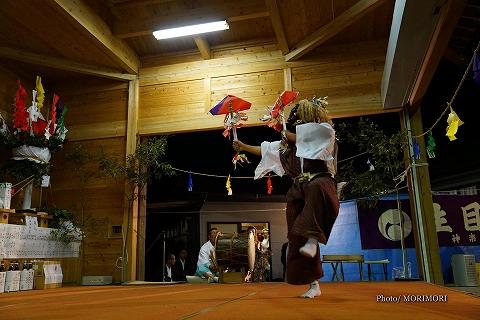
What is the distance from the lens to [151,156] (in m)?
6.66

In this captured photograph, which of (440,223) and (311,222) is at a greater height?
(440,223)

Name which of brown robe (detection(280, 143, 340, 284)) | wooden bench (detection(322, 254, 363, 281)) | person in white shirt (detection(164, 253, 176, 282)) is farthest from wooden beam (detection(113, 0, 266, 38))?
person in white shirt (detection(164, 253, 176, 282))

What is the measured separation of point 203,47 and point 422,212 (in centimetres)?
433

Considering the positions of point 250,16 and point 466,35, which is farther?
point 250,16

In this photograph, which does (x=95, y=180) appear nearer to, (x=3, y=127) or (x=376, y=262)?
(x=3, y=127)

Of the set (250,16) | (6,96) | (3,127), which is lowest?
(3,127)

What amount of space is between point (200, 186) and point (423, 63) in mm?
6628

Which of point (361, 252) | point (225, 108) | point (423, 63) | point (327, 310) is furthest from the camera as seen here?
point (361, 252)

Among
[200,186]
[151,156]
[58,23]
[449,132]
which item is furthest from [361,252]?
[58,23]

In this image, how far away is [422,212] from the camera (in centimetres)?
598

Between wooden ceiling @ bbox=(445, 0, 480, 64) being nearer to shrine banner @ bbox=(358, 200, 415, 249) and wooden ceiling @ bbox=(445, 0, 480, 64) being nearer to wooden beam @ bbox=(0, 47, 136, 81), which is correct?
shrine banner @ bbox=(358, 200, 415, 249)

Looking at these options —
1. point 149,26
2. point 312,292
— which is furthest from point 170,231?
point 312,292

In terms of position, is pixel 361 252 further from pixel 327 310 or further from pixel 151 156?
pixel 327 310

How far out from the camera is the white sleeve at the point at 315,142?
2857 millimetres
